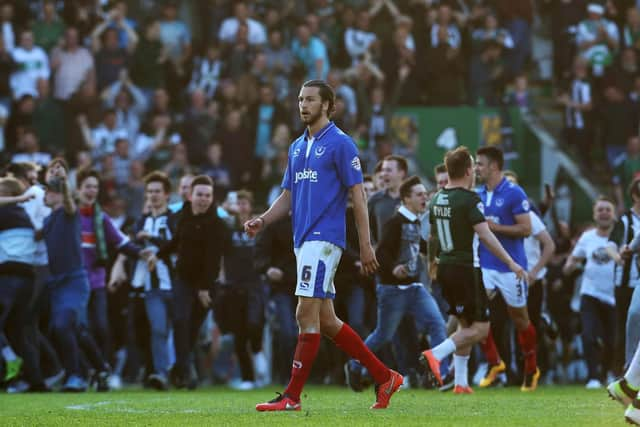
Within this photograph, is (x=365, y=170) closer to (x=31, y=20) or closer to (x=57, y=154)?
(x=57, y=154)

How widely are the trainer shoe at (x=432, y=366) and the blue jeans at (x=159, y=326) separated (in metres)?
4.47

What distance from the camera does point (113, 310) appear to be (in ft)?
60.8

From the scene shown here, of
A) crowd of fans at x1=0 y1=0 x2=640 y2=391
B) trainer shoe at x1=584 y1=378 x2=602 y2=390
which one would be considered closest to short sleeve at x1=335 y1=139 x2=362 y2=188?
trainer shoe at x1=584 y1=378 x2=602 y2=390

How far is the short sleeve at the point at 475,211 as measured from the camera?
1230 cm

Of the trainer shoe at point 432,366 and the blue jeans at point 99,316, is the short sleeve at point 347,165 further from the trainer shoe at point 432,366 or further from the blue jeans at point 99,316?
the blue jeans at point 99,316

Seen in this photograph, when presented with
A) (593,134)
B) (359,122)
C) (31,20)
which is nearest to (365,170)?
(359,122)

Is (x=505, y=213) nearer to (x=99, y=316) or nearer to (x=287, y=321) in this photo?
(x=287, y=321)

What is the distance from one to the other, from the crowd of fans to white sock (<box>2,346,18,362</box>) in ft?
6.50

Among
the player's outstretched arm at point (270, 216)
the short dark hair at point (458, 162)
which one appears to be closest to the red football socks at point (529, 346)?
the short dark hair at point (458, 162)

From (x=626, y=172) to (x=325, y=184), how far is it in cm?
1386

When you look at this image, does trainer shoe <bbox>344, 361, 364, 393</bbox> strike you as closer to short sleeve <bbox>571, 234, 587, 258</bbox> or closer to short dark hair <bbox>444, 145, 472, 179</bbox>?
short dark hair <bbox>444, 145, 472, 179</bbox>

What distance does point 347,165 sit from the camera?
9.88m

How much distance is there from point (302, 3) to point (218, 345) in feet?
25.1

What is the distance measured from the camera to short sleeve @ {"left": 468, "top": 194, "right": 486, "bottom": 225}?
40.4 feet
